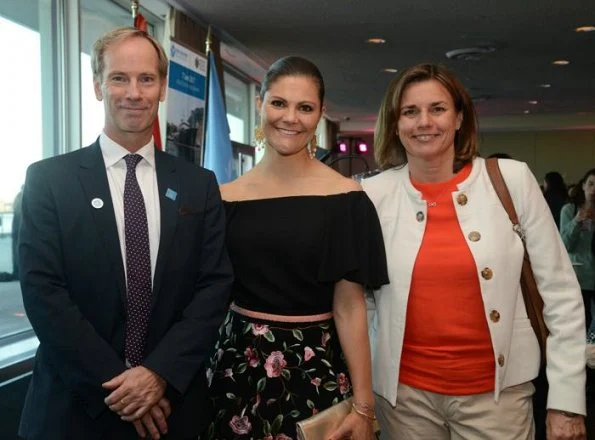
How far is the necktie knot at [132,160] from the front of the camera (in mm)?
1651

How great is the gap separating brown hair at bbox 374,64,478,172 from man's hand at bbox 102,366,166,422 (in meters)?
0.97

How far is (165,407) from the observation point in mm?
1589

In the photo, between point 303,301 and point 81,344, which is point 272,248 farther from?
point 81,344

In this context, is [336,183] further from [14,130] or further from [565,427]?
[14,130]

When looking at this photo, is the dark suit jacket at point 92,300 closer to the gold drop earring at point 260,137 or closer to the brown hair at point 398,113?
the gold drop earring at point 260,137

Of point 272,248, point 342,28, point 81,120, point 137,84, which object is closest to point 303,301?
point 272,248

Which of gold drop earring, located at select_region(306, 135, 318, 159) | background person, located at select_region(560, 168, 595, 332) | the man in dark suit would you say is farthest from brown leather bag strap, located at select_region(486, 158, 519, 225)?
background person, located at select_region(560, 168, 595, 332)

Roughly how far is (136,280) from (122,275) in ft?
0.12

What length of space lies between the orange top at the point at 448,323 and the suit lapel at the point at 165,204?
2.17ft

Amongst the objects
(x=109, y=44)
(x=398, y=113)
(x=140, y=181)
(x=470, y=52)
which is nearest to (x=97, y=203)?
(x=140, y=181)

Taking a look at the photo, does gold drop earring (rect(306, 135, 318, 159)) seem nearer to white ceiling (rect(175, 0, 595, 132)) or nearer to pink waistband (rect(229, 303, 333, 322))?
pink waistband (rect(229, 303, 333, 322))

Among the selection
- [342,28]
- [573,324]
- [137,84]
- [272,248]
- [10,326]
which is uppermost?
[342,28]

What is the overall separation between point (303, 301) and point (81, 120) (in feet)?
8.96

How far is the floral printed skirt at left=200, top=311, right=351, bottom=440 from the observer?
1.71 metres
